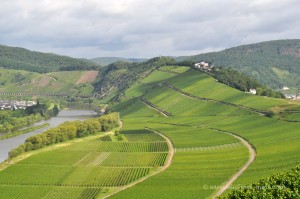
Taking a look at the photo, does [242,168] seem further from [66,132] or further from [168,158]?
[66,132]

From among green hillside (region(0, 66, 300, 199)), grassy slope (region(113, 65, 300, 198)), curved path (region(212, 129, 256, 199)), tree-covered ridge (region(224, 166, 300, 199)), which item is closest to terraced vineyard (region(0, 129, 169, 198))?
green hillside (region(0, 66, 300, 199))

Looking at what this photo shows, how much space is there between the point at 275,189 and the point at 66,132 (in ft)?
365

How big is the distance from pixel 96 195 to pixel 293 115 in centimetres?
8285

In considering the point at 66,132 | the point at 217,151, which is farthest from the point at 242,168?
the point at 66,132

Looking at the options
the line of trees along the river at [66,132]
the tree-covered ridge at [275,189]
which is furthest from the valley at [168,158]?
the tree-covered ridge at [275,189]

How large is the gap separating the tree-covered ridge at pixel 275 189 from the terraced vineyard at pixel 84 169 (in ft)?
134

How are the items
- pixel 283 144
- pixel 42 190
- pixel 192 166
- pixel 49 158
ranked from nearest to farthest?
1. pixel 42 190
2. pixel 192 166
3. pixel 283 144
4. pixel 49 158

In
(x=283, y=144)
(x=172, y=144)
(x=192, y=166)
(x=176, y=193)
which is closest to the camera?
(x=176, y=193)

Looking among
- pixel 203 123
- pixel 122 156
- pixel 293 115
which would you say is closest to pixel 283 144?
pixel 293 115

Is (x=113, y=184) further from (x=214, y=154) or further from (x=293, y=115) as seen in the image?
(x=293, y=115)

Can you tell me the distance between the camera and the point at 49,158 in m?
124

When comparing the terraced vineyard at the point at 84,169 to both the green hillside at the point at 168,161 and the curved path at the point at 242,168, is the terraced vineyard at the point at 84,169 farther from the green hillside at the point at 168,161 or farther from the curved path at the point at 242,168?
the curved path at the point at 242,168

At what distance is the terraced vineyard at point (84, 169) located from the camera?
9312 centimetres

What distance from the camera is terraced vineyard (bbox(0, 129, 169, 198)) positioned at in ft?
306
